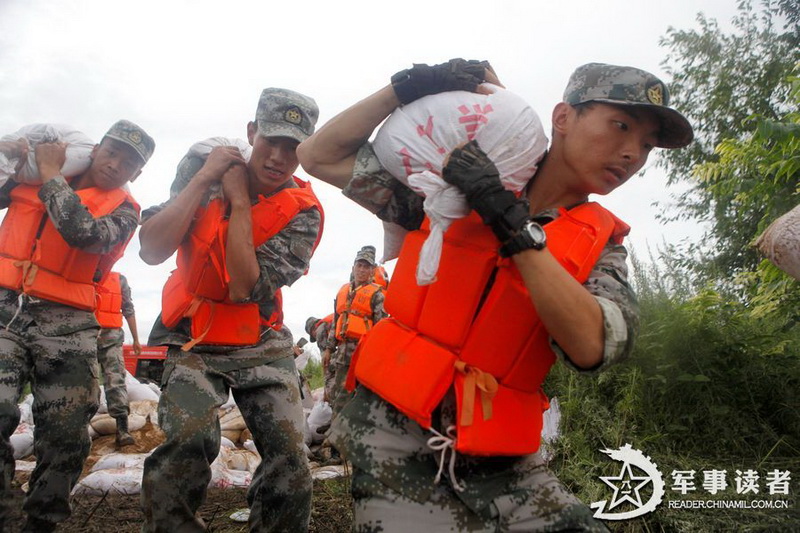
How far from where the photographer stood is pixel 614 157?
6.38 ft

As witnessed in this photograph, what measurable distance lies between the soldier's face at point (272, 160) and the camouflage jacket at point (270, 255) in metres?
0.23

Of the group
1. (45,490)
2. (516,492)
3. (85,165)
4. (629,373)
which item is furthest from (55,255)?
(629,373)

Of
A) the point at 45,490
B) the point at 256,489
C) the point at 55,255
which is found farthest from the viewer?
the point at 55,255

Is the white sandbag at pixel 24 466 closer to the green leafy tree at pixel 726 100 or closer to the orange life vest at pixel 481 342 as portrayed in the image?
the orange life vest at pixel 481 342

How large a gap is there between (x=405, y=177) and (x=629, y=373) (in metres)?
3.66

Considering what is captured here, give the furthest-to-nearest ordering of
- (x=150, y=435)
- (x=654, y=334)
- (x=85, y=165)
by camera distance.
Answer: (x=150, y=435) < (x=654, y=334) < (x=85, y=165)

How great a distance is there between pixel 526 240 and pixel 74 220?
3.26 metres

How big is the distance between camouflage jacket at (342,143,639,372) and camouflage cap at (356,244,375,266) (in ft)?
23.8

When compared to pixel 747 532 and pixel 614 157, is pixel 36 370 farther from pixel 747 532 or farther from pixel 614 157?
pixel 747 532

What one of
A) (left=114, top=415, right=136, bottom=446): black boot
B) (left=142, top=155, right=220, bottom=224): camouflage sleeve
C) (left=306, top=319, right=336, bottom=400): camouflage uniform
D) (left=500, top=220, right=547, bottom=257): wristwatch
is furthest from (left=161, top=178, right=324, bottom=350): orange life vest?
(left=306, top=319, right=336, bottom=400): camouflage uniform

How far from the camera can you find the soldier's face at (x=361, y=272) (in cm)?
945

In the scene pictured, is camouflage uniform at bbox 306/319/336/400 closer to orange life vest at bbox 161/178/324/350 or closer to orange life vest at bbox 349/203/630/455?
orange life vest at bbox 161/178/324/350

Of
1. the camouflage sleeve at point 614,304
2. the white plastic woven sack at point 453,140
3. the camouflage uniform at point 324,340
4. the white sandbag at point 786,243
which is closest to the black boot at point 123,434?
the camouflage uniform at point 324,340

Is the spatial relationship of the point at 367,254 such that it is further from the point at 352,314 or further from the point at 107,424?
the point at 107,424
